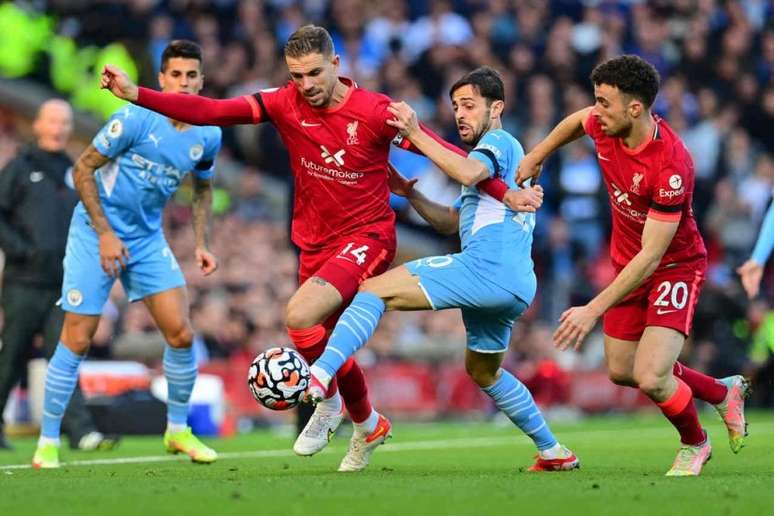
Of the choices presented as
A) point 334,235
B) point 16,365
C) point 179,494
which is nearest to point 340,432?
point 16,365

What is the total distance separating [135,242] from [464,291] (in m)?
2.61

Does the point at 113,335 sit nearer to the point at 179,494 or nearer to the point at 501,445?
the point at 501,445

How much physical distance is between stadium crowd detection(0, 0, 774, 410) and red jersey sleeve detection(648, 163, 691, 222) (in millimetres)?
9322

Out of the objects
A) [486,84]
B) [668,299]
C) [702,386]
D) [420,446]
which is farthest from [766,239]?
[420,446]

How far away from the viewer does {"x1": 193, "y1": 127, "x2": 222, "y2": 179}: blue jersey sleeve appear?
34.3 ft

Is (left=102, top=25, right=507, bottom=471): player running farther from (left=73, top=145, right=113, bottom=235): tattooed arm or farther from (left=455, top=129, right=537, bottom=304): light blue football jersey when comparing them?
(left=73, top=145, right=113, bottom=235): tattooed arm

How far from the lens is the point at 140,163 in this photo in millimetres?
10234

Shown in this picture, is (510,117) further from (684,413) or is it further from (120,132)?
(684,413)

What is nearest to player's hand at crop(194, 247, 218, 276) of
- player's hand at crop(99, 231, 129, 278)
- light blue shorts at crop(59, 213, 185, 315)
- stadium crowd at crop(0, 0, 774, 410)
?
light blue shorts at crop(59, 213, 185, 315)

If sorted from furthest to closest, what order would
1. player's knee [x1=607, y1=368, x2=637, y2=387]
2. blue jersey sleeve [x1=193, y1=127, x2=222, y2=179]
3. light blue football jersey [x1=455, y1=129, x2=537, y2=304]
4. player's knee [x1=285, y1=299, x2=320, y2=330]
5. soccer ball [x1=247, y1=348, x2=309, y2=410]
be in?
blue jersey sleeve [x1=193, y1=127, x2=222, y2=179] → player's knee [x1=607, y1=368, x2=637, y2=387] → light blue football jersey [x1=455, y1=129, x2=537, y2=304] → player's knee [x1=285, y1=299, x2=320, y2=330] → soccer ball [x1=247, y1=348, x2=309, y2=410]

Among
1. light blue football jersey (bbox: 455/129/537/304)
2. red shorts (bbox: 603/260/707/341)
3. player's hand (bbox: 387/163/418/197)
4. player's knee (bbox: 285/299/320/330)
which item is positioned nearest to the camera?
player's knee (bbox: 285/299/320/330)

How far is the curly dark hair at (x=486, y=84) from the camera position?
29.9 ft

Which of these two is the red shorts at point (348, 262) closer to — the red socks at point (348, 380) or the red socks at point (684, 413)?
the red socks at point (348, 380)

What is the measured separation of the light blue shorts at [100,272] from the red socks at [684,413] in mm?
3296
